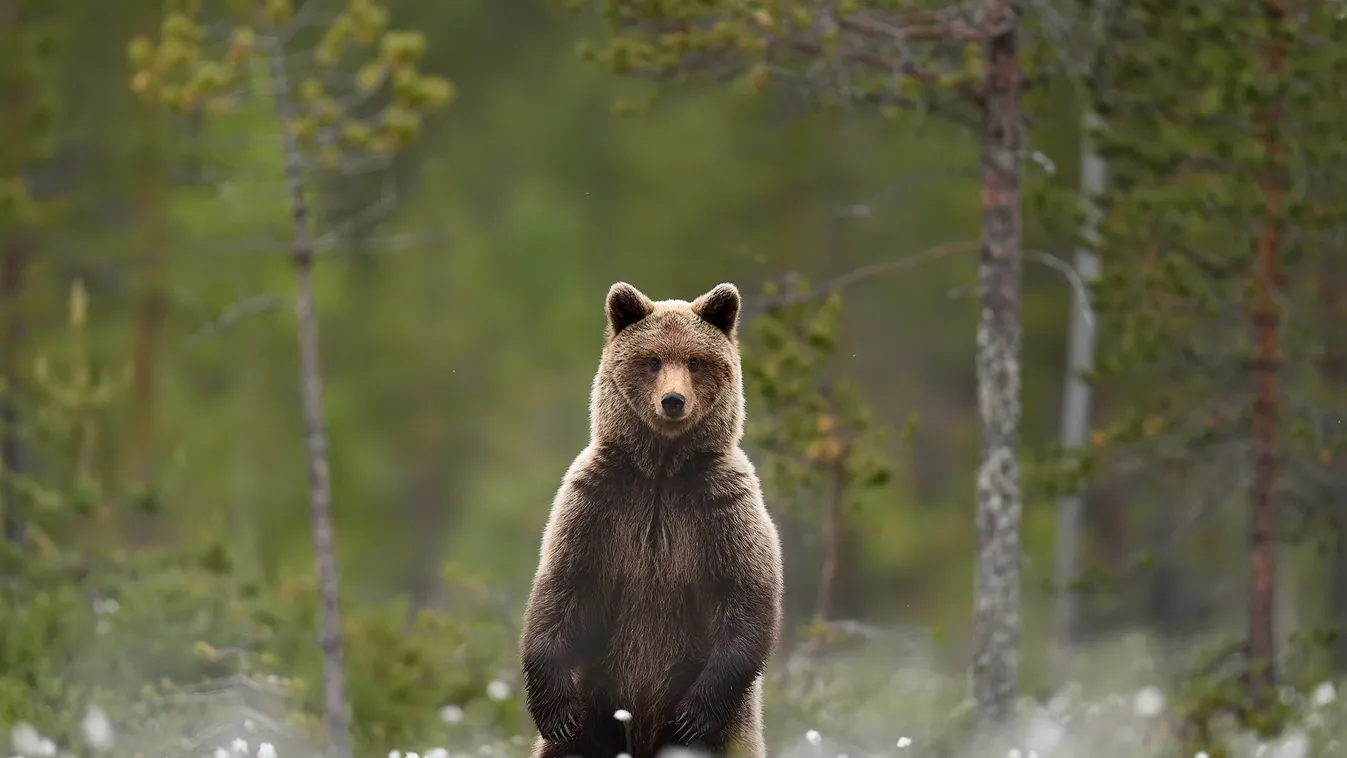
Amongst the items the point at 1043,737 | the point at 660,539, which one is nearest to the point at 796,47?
the point at 1043,737

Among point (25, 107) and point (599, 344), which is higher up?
point (25, 107)

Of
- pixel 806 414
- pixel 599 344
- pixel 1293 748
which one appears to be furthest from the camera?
pixel 599 344

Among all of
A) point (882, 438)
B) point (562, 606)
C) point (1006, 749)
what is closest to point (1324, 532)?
point (882, 438)

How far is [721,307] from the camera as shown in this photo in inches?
236

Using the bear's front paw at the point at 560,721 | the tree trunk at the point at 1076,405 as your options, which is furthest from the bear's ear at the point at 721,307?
the tree trunk at the point at 1076,405

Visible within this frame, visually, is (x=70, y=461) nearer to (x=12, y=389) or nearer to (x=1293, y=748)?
(x=12, y=389)

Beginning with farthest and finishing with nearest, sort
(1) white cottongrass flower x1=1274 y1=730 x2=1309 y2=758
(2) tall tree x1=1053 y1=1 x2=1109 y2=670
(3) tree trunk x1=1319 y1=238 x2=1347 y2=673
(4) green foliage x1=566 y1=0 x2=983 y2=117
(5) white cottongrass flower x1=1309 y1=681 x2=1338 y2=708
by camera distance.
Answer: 1. (2) tall tree x1=1053 y1=1 x2=1109 y2=670
2. (3) tree trunk x1=1319 y1=238 x2=1347 y2=673
3. (5) white cottongrass flower x1=1309 y1=681 x2=1338 y2=708
4. (4) green foliage x1=566 y1=0 x2=983 y2=117
5. (1) white cottongrass flower x1=1274 y1=730 x2=1309 y2=758

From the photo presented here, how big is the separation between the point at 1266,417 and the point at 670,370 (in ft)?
24.4

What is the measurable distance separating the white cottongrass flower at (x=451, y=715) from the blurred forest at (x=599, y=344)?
0.07 metres

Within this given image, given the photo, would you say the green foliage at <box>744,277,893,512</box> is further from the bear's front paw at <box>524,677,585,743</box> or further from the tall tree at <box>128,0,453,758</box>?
the bear's front paw at <box>524,677,585,743</box>

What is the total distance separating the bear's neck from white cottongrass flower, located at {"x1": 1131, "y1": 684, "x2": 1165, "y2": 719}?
20.3 ft

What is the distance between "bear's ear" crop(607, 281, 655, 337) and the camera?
5.92 m

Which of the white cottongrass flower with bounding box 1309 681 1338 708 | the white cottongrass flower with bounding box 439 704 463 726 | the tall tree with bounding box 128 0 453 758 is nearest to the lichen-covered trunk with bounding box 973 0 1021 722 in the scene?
the white cottongrass flower with bounding box 1309 681 1338 708

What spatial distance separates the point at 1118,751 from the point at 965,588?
15.2 meters
